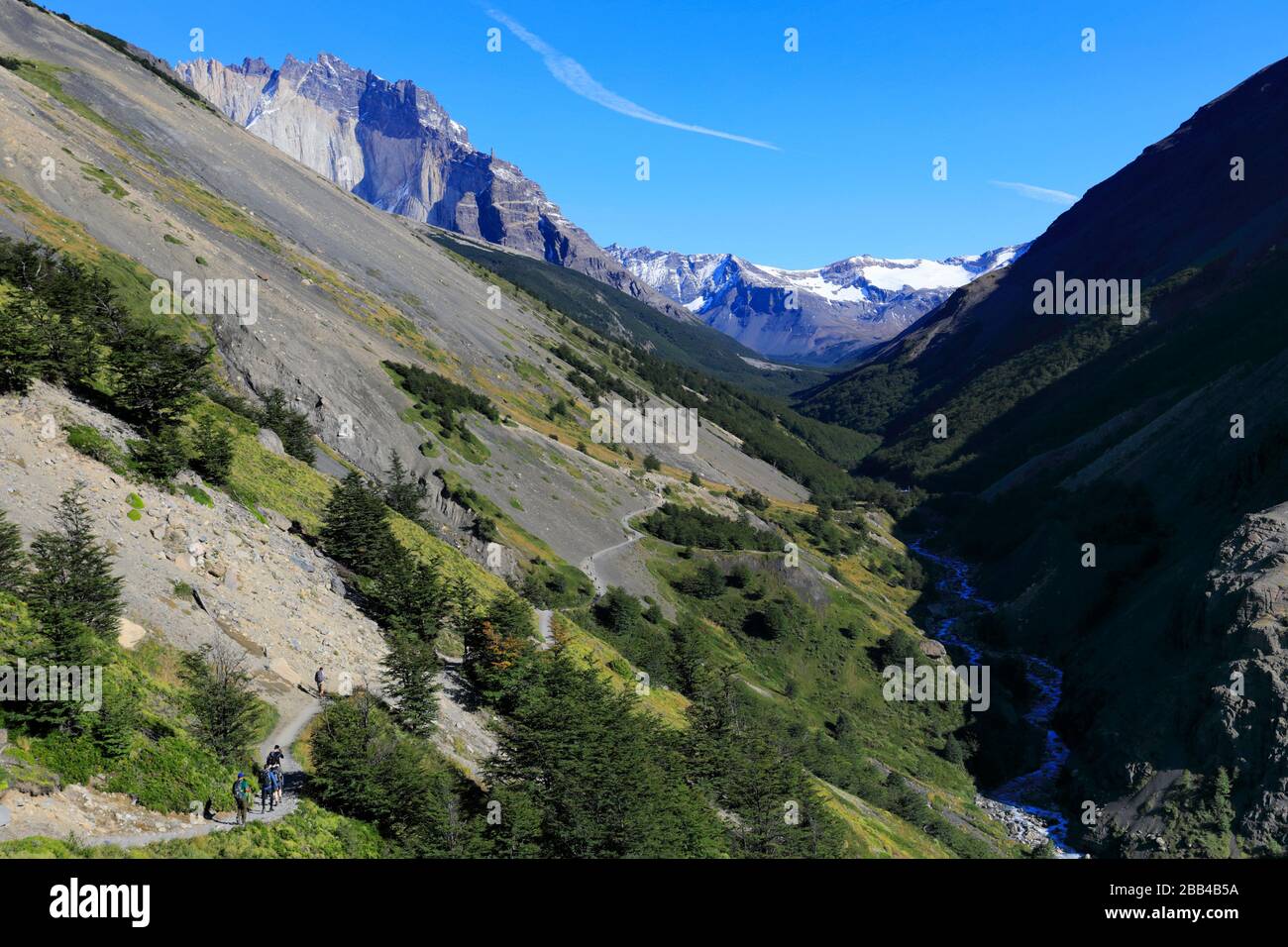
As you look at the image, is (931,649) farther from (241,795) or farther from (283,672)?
(241,795)

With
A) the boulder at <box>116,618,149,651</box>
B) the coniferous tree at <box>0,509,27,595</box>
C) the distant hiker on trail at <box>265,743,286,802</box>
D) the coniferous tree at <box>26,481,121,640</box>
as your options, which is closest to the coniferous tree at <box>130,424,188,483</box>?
the coniferous tree at <box>26,481,121,640</box>

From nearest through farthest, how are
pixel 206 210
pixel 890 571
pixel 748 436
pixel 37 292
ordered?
pixel 37 292, pixel 206 210, pixel 890 571, pixel 748 436

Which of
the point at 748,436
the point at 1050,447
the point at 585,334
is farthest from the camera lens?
the point at 585,334

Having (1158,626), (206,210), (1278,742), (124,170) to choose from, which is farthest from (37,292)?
(1158,626)

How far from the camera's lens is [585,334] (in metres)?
180

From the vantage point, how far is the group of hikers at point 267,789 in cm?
1714

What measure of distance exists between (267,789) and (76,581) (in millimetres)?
7463

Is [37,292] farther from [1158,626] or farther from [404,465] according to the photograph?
[1158,626]

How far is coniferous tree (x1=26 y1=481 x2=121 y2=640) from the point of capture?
18.6 metres

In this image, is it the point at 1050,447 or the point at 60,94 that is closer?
the point at 60,94

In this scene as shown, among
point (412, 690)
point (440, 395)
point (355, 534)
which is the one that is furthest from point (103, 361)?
point (440, 395)

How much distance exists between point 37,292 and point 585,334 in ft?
492

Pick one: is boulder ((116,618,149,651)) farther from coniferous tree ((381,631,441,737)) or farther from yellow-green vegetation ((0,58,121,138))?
yellow-green vegetation ((0,58,121,138))
